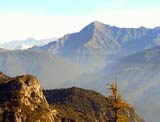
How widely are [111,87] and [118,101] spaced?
2639 millimetres

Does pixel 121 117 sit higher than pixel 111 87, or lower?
lower

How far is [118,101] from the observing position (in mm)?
61812

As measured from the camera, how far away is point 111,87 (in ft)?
208

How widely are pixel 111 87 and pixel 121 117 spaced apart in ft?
15.2

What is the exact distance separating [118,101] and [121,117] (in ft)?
7.64

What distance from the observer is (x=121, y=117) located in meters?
61.9
